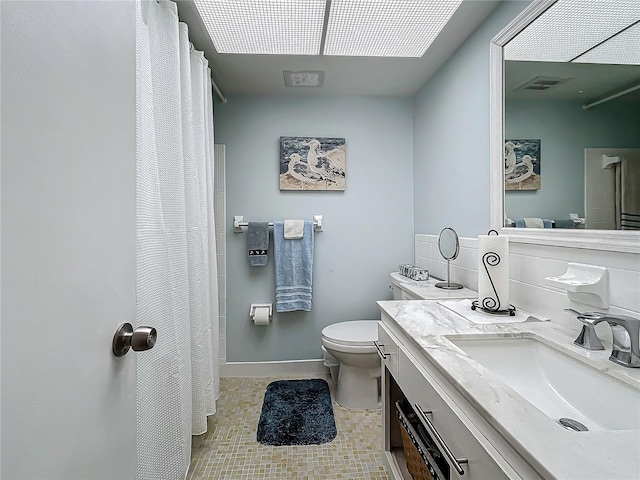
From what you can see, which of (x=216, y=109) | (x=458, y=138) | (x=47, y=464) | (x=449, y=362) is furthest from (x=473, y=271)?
(x=216, y=109)

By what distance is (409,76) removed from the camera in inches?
87.8

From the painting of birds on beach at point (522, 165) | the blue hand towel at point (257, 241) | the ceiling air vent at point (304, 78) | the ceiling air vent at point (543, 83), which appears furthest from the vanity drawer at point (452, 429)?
the ceiling air vent at point (304, 78)

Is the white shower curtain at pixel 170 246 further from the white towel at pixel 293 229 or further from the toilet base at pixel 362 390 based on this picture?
the toilet base at pixel 362 390

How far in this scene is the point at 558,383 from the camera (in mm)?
898

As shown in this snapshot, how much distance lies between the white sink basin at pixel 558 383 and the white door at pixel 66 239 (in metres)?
0.91

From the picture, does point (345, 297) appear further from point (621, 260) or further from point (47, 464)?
point (47, 464)

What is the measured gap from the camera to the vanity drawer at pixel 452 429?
0.61m

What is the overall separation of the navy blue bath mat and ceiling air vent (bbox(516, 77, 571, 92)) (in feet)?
6.25

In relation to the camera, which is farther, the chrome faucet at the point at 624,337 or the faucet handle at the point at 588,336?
the faucet handle at the point at 588,336

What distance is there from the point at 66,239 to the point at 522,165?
153cm

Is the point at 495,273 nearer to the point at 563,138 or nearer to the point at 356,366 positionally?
the point at 563,138

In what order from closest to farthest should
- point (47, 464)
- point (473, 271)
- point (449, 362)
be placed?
point (47, 464), point (449, 362), point (473, 271)

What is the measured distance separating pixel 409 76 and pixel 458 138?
0.66 meters

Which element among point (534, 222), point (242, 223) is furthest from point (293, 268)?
point (534, 222)
